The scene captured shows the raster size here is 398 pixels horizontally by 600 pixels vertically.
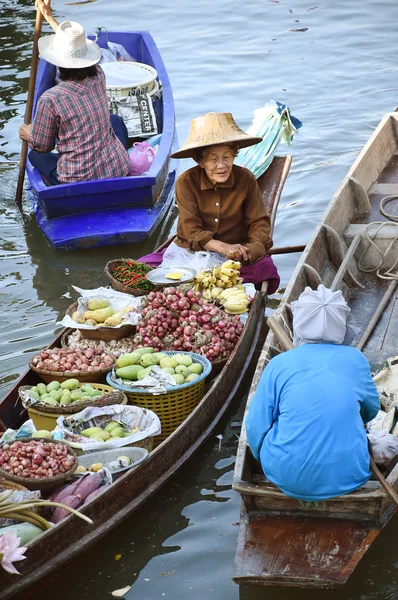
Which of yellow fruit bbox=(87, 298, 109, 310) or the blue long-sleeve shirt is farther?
yellow fruit bbox=(87, 298, 109, 310)

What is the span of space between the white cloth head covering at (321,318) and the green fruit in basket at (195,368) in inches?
51.3

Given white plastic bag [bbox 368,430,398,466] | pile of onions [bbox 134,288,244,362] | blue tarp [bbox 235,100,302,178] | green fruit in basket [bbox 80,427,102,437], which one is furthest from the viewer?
blue tarp [bbox 235,100,302,178]

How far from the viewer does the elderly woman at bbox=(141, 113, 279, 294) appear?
566cm

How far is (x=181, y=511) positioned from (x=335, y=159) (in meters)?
5.80

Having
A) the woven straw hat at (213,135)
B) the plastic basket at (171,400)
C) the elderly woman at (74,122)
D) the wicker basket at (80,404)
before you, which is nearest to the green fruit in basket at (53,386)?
the wicker basket at (80,404)

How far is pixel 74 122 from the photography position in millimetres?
6887

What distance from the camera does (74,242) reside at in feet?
23.0

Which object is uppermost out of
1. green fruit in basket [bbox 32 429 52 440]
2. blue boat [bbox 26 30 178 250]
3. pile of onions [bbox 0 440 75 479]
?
pile of onions [bbox 0 440 75 479]

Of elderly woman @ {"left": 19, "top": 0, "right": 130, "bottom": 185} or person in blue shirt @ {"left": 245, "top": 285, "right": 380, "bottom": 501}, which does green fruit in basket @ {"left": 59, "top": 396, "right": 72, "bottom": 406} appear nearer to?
person in blue shirt @ {"left": 245, "top": 285, "right": 380, "bottom": 501}

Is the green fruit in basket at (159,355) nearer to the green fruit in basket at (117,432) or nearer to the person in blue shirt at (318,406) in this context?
the green fruit in basket at (117,432)

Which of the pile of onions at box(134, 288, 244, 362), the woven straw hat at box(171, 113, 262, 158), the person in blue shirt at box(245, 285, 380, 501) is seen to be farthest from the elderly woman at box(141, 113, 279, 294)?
the person in blue shirt at box(245, 285, 380, 501)

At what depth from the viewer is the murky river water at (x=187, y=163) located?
414 centimetres

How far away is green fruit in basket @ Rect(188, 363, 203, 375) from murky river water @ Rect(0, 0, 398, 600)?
1.61 feet

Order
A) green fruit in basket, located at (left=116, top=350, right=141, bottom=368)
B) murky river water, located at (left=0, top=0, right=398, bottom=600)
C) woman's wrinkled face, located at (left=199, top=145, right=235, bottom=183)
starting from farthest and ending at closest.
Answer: woman's wrinkled face, located at (left=199, top=145, right=235, bottom=183) → green fruit in basket, located at (left=116, top=350, right=141, bottom=368) → murky river water, located at (left=0, top=0, right=398, bottom=600)
